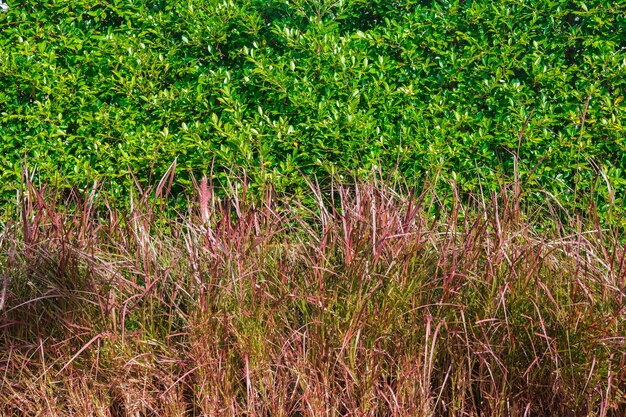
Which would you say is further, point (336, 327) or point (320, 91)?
point (320, 91)

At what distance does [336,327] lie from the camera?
3428mm

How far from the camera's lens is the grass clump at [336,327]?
3375 mm

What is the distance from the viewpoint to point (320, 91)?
486cm

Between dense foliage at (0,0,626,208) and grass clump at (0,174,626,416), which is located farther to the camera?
dense foliage at (0,0,626,208)

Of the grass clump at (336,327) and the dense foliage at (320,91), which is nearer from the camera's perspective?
the grass clump at (336,327)

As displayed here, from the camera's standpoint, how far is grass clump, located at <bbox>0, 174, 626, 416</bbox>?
338 cm

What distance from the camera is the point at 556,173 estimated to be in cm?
477

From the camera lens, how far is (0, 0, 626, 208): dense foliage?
471 centimetres

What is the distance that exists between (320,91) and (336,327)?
6.31ft

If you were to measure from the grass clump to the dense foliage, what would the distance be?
107cm

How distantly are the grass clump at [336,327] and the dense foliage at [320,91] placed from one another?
1.07 meters

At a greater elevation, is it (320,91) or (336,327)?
(320,91)

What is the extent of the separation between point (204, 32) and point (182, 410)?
8.25ft

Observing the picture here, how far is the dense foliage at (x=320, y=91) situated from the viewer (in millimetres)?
4711
